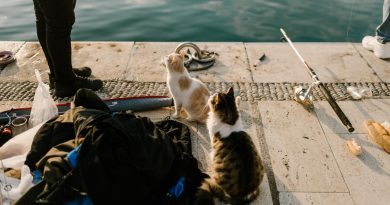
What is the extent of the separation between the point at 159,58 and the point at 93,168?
283 cm

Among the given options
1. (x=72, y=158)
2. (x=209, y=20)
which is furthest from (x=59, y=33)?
(x=209, y=20)

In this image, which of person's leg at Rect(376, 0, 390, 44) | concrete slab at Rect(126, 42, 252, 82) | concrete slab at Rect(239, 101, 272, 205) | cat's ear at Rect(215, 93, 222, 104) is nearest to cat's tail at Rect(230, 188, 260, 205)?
concrete slab at Rect(239, 101, 272, 205)

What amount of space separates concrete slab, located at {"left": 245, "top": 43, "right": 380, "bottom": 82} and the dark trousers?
2269 mm

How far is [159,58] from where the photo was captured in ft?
15.4

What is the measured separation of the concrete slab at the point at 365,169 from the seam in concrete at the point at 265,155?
2.03 feet

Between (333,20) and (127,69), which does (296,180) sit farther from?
(333,20)

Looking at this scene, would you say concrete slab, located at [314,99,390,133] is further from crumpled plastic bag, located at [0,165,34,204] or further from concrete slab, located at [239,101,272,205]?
crumpled plastic bag, located at [0,165,34,204]

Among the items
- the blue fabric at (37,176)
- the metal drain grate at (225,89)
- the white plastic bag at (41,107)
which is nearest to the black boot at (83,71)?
the metal drain grate at (225,89)

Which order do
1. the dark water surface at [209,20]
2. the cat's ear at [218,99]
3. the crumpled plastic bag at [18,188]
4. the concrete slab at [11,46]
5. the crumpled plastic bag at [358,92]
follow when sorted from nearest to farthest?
the crumpled plastic bag at [18,188] < the cat's ear at [218,99] < the crumpled plastic bag at [358,92] < the concrete slab at [11,46] < the dark water surface at [209,20]

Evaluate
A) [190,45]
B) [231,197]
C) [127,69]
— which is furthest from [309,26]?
[231,197]

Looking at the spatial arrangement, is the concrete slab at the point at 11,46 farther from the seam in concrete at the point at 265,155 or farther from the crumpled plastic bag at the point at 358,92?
the crumpled plastic bag at the point at 358,92

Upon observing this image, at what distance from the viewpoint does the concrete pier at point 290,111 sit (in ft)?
9.09

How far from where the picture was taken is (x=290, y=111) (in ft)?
12.0

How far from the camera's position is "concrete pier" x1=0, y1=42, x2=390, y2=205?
2.77 metres
